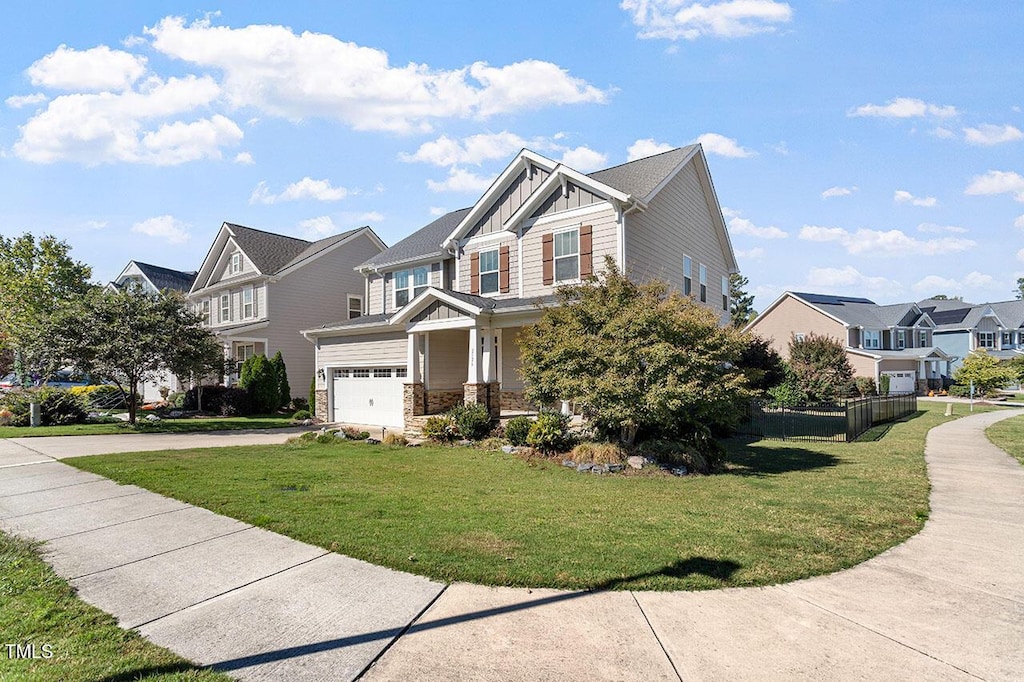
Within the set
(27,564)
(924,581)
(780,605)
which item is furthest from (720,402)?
(27,564)

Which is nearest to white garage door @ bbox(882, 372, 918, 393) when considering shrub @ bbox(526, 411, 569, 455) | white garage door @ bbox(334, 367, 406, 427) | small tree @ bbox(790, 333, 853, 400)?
small tree @ bbox(790, 333, 853, 400)

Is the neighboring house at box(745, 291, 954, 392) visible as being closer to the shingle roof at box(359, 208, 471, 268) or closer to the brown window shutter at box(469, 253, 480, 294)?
the shingle roof at box(359, 208, 471, 268)

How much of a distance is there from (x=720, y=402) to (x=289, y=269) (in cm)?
2249

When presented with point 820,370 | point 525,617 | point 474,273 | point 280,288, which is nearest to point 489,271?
point 474,273

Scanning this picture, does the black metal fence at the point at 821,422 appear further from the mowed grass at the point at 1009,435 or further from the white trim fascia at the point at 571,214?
the white trim fascia at the point at 571,214

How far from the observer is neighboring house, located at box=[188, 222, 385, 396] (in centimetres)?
2600

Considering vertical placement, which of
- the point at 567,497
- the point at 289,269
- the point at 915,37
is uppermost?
the point at 915,37

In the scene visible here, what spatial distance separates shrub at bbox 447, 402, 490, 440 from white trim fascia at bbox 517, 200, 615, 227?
20.2 feet

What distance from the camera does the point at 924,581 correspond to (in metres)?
4.98

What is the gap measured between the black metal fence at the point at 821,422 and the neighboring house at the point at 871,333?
61.7ft

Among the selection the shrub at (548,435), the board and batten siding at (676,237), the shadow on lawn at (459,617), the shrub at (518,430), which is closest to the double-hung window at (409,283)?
the board and batten siding at (676,237)

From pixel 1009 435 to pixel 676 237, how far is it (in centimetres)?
1144

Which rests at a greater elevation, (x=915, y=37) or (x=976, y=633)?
(x=915, y=37)

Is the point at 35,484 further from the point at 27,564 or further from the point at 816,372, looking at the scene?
the point at 816,372
